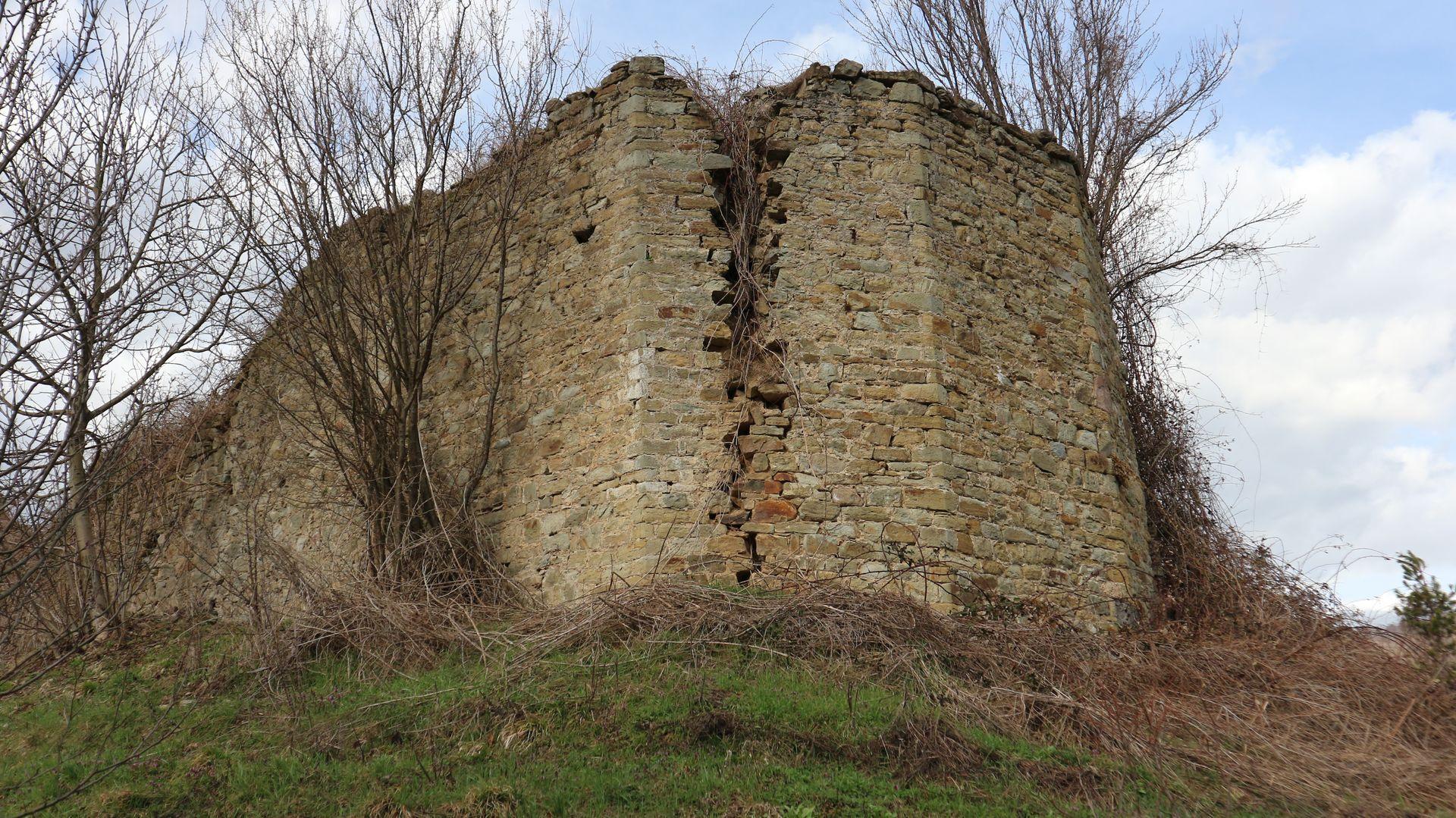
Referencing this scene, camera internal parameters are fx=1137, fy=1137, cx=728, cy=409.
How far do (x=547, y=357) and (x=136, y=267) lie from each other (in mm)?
2789

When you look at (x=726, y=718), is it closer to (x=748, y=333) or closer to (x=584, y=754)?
(x=584, y=754)

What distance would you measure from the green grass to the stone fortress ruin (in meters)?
1.27

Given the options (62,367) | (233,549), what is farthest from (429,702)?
(233,549)

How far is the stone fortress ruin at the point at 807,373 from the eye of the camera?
24.2 feet

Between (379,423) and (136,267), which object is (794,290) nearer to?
(379,423)

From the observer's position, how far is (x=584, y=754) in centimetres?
540

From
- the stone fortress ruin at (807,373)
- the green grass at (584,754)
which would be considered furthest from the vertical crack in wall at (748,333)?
the green grass at (584,754)

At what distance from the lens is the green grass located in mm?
5051

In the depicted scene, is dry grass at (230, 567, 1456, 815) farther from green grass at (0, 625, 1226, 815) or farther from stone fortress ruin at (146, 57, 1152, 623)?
stone fortress ruin at (146, 57, 1152, 623)

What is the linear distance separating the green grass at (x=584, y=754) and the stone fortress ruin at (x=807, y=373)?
127cm

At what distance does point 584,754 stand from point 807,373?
318 cm

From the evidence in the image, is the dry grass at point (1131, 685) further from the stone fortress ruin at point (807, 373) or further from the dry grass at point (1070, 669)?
the stone fortress ruin at point (807, 373)

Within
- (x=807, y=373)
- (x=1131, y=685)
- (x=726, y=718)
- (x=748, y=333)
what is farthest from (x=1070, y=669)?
(x=748, y=333)

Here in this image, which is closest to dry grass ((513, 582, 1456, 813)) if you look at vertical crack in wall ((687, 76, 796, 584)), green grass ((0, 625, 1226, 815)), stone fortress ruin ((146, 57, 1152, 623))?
green grass ((0, 625, 1226, 815))
